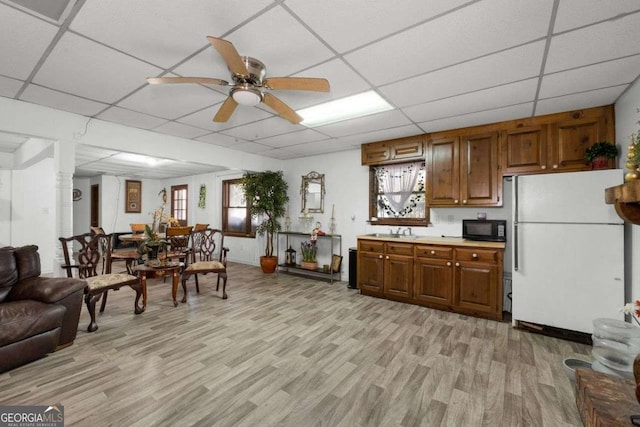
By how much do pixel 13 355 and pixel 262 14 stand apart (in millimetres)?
3229

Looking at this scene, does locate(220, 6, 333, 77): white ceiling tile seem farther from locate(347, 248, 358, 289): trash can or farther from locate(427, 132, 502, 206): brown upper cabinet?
locate(347, 248, 358, 289): trash can

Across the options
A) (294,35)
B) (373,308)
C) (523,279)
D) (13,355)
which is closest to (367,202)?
(373,308)

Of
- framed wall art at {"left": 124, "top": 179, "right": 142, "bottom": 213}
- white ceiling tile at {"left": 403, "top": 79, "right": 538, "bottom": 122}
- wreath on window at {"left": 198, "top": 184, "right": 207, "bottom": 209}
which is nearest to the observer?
white ceiling tile at {"left": 403, "top": 79, "right": 538, "bottom": 122}

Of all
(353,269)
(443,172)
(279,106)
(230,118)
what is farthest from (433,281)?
(230,118)

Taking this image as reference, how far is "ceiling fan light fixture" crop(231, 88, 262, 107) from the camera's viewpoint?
2264 mm

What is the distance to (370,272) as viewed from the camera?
4.42 metres

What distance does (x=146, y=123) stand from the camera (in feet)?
12.7

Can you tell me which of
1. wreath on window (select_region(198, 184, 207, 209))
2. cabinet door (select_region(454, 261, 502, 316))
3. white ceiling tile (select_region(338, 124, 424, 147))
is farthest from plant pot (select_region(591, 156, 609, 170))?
wreath on window (select_region(198, 184, 207, 209))

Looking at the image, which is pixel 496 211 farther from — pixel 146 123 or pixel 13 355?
pixel 13 355

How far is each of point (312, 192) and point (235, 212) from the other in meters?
2.67

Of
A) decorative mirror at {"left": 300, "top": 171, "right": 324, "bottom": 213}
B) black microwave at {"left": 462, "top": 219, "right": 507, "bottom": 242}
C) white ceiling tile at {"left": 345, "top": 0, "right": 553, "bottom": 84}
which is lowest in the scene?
black microwave at {"left": 462, "top": 219, "right": 507, "bottom": 242}

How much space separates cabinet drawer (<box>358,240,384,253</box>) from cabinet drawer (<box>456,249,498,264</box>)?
3.61 feet

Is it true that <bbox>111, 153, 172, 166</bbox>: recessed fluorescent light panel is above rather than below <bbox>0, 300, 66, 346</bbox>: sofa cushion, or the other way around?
above

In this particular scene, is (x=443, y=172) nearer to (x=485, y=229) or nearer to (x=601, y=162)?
(x=485, y=229)
